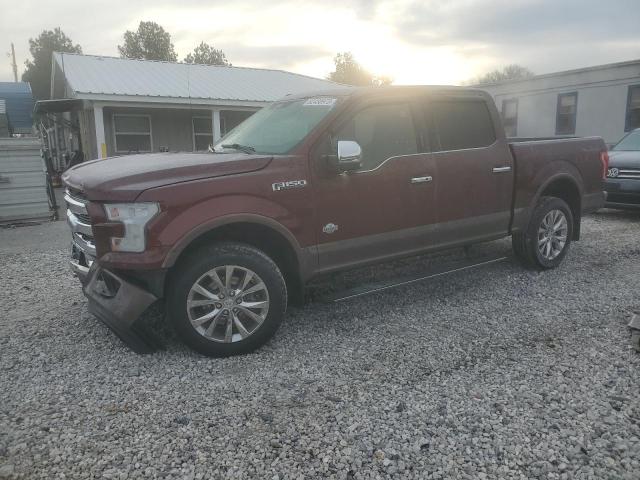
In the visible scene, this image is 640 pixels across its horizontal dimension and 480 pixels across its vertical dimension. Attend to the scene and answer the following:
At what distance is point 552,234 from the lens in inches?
233

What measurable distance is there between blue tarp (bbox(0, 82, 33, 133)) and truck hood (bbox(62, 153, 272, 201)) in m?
16.3

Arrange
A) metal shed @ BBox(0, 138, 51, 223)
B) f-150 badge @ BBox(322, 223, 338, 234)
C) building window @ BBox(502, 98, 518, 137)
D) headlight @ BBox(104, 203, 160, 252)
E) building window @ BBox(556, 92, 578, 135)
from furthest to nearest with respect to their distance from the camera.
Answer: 1. building window @ BBox(502, 98, 518, 137)
2. building window @ BBox(556, 92, 578, 135)
3. metal shed @ BBox(0, 138, 51, 223)
4. f-150 badge @ BBox(322, 223, 338, 234)
5. headlight @ BBox(104, 203, 160, 252)

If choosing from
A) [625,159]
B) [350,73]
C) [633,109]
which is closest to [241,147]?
[625,159]

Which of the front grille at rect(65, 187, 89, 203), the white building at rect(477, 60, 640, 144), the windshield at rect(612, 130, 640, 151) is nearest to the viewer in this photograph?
the front grille at rect(65, 187, 89, 203)

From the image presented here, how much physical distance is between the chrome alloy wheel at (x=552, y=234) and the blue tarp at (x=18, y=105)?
17814 millimetres

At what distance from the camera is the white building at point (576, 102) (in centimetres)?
1581

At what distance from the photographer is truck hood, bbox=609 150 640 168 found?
9.32 metres

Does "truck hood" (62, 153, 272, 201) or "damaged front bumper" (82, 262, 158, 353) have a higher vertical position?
"truck hood" (62, 153, 272, 201)

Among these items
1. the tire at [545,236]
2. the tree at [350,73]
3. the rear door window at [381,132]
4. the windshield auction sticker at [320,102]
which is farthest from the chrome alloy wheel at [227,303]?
the tree at [350,73]

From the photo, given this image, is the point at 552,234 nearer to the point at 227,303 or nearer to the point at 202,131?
the point at 227,303

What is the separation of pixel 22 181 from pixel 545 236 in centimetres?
939

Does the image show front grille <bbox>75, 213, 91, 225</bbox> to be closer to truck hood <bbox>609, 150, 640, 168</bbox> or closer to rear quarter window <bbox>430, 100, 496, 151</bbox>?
rear quarter window <bbox>430, 100, 496, 151</bbox>

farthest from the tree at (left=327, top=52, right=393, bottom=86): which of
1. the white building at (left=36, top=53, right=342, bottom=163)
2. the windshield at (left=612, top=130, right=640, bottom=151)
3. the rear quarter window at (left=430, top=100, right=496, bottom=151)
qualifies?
the rear quarter window at (left=430, top=100, right=496, bottom=151)

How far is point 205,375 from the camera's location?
3.55 metres
